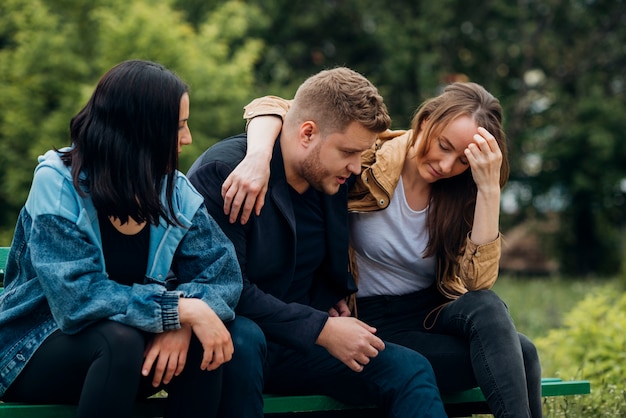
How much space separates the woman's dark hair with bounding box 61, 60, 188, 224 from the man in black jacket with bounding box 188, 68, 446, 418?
0.42 m

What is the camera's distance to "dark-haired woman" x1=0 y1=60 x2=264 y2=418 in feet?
8.89

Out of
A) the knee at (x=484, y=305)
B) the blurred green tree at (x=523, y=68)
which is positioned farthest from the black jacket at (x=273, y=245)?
the blurred green tree at (x=523, y=68)

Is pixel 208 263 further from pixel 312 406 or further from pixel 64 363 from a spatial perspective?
pixel 312 406

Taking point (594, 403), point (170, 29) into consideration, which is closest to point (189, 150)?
point (170, 29)

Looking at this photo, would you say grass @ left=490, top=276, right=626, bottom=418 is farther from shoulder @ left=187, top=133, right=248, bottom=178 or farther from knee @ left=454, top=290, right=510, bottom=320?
shoulder @ left=187, top=133, right=248, bottom=178

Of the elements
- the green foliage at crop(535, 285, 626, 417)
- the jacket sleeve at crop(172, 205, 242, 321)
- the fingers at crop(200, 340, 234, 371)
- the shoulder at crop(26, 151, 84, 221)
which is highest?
the shoulder at crop(26, 151, 84, 221)

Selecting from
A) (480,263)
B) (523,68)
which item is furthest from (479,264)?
(523,68)

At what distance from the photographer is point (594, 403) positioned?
4.66 metres

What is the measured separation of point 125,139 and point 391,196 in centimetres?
115

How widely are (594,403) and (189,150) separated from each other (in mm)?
7470

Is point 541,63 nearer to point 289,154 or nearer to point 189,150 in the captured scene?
point 189,150

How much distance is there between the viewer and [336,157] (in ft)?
10.9

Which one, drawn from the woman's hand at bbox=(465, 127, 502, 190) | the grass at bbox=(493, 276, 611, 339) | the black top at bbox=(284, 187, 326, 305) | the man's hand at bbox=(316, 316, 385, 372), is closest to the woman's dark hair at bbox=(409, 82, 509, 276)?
the woman's hand at bbox=(465, 127, 502, 190)

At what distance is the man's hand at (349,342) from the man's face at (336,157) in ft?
1.56
